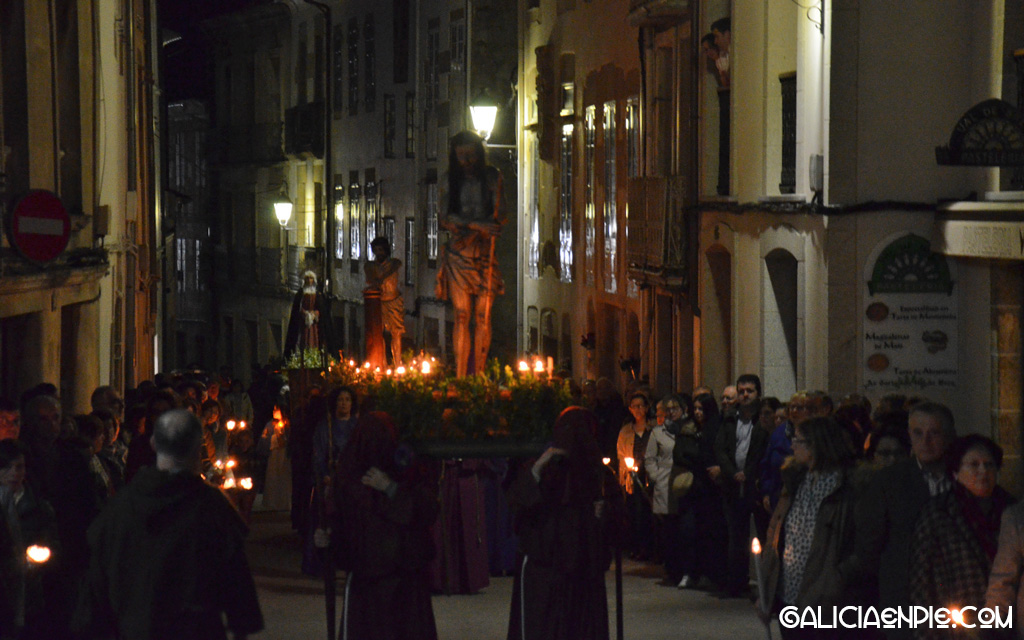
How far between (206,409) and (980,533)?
33.4 ft

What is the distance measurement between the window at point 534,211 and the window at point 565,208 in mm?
1676

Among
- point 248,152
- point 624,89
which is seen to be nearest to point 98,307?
point 624,89

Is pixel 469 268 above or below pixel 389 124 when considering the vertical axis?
below

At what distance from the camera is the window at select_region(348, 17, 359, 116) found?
44.6 metres

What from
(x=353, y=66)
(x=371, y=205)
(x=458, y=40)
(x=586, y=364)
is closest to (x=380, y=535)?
(x=586, y=364)

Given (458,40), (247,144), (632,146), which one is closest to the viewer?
(632,146)

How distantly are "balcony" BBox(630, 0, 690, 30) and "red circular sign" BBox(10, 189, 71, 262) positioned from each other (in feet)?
33.6

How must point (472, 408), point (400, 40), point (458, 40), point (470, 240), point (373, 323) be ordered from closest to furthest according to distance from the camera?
1. point (472, 408)
2. point (470, 240)
3. point (373, 323)
4. point (458, 40)
5. point (400, 40)

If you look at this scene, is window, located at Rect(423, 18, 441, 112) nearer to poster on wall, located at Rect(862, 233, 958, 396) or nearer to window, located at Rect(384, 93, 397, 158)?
window, located at Rect(384, 93, 397, 158)

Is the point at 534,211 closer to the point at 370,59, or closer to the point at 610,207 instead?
the point at 610,207

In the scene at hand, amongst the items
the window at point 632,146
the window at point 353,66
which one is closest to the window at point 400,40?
the window at point 353,66

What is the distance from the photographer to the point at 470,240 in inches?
722

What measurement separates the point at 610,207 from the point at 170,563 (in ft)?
70.9

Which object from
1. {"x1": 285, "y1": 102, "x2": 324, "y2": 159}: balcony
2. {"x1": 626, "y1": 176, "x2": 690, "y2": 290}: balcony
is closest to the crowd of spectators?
{"x1": 626, "y1": 176, "x2": 690, "y2": 290}: balcony
